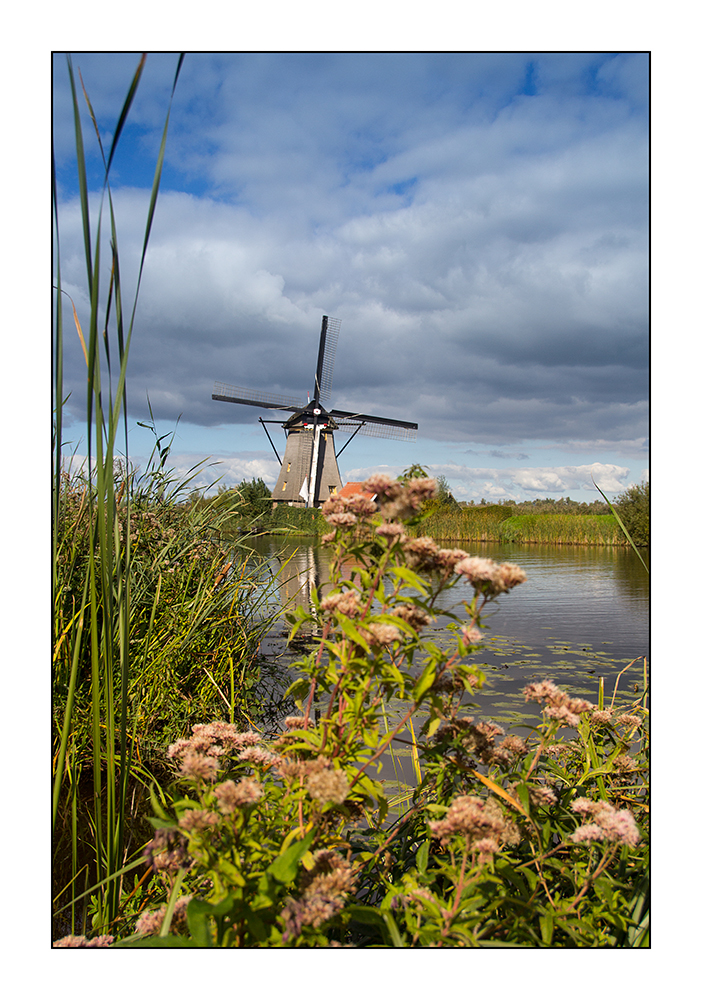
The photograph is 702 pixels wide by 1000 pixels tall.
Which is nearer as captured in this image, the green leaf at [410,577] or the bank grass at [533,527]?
the green leaf at [410,577]

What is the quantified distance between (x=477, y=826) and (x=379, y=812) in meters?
0.32

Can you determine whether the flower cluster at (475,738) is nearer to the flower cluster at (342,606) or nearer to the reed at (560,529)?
the flower cluster at (342,606)

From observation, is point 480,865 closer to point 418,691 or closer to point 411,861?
point 418,691

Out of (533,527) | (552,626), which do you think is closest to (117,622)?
(552,626)

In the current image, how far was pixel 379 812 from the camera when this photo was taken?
1.38 m

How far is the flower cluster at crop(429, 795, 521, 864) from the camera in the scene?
112cm

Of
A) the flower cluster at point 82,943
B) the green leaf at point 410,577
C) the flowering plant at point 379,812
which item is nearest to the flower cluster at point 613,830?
the flowering plant at point 379,812

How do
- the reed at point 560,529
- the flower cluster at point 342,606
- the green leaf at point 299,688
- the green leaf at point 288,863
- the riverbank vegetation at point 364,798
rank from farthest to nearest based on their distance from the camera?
the reed at point 560,529 < the green leaf at point 299,688 < the flower cluster at point 342,606 < the riverbank vegetation at point 364,798 < the green leaf at point 288,863

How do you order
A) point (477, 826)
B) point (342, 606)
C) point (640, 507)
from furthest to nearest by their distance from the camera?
1. point (640, 507)
2. point (342, 606)
3. point (477, 826)

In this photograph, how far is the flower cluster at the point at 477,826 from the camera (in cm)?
112

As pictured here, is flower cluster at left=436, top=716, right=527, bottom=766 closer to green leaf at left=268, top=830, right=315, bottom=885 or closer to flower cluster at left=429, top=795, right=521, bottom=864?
flower cluster at left=429, top=795, right=521, bottom=864

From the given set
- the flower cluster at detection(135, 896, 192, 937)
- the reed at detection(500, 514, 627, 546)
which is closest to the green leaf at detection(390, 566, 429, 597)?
the flower cluster at detection(135, 896, 192, 937)

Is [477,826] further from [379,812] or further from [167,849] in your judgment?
[167,849]
